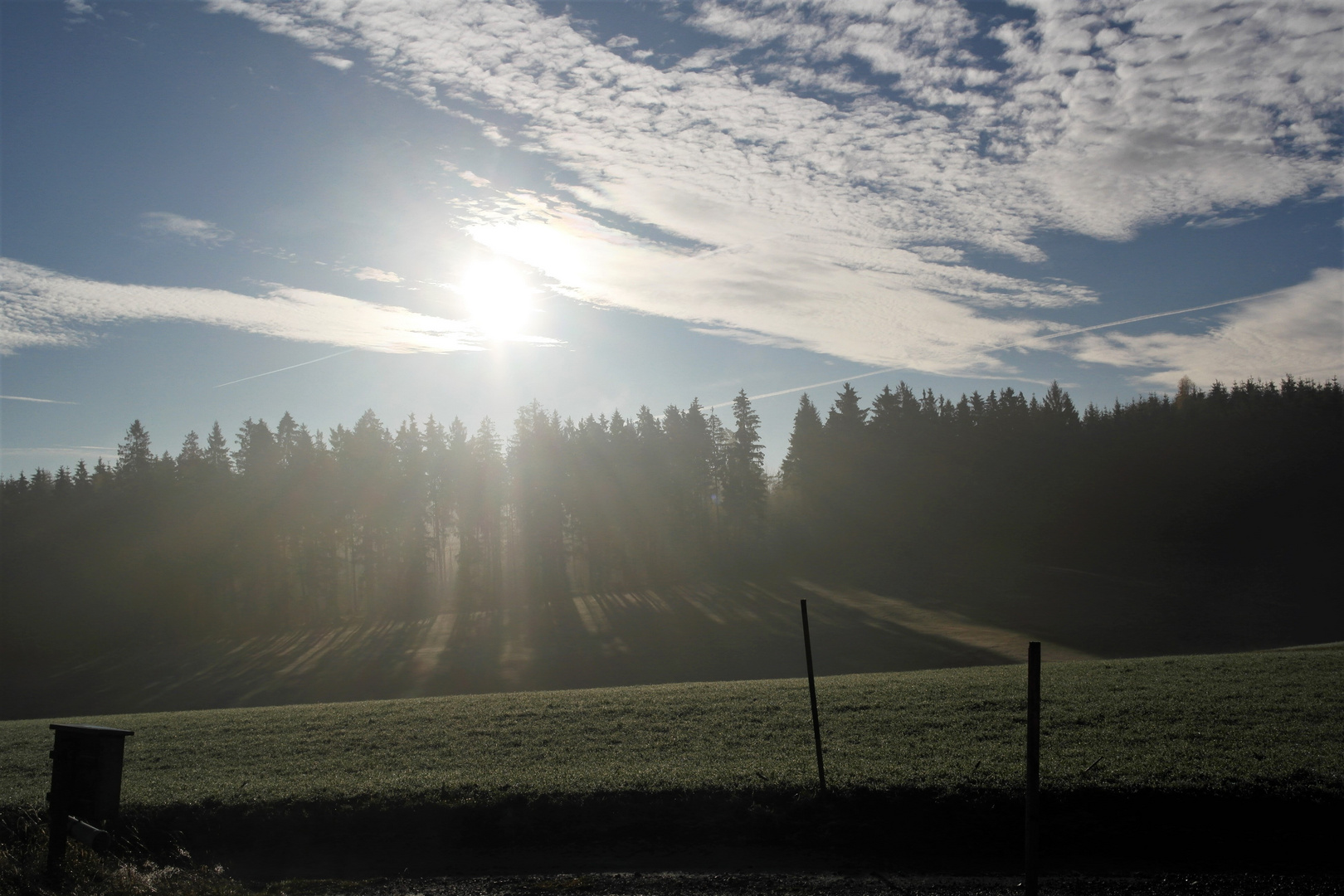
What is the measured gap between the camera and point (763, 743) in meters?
13.0

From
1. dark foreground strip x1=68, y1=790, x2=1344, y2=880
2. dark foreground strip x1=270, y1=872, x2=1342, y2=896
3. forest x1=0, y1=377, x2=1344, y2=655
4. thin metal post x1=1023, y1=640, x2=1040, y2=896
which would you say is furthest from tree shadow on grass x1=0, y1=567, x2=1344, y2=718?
thin metal post x1=1023, y1=640, x2=1040, y2=896

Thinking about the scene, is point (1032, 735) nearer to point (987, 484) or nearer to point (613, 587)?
point (613, 587)

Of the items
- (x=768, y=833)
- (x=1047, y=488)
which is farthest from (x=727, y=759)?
(x=1047, y=488)

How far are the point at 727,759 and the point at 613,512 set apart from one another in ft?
177

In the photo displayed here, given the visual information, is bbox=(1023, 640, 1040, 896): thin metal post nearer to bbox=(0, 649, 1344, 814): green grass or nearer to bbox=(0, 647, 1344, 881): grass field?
bbox=(0, 647, 1344, 881): grass field

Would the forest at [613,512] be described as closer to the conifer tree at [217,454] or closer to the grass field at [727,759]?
the conifer tree at [217,454]

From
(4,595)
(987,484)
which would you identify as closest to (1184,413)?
(987,484)

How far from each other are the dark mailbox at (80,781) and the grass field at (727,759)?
229 cm

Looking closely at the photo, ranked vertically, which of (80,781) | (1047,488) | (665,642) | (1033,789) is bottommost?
(665,642)

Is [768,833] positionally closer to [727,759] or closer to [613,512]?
[727,759]

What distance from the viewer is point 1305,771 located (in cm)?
966

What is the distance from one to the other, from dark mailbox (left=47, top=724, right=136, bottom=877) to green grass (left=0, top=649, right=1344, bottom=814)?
2592mm

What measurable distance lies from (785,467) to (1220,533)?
40.2 metres

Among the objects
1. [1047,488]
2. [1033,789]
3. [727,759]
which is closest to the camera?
[1033,789]
